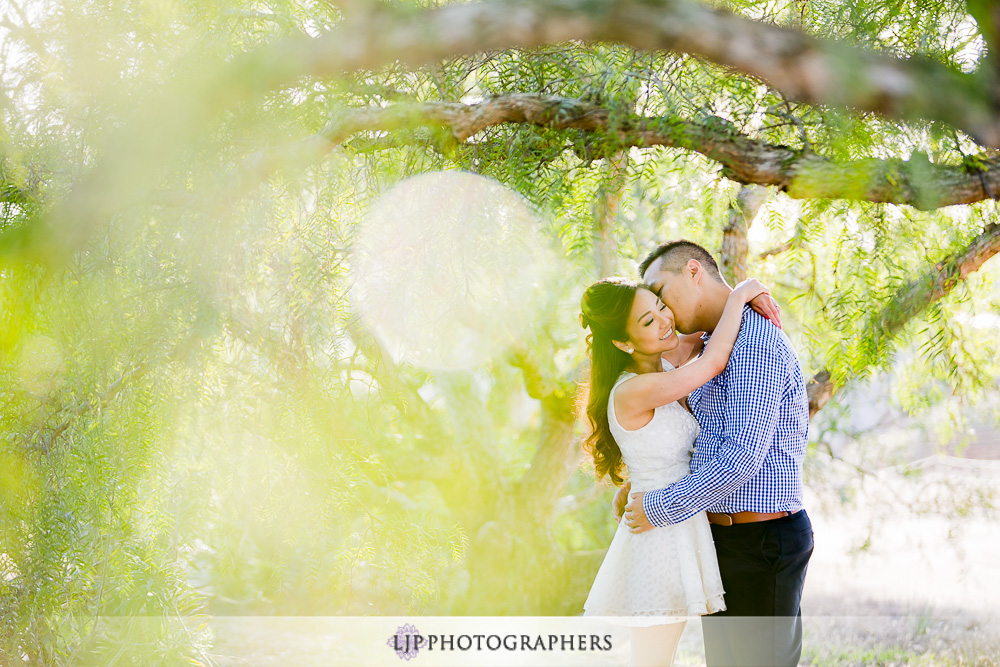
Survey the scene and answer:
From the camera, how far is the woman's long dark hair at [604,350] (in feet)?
6.52

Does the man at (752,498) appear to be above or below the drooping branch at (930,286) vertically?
below

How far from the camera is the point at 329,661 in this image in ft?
18.0

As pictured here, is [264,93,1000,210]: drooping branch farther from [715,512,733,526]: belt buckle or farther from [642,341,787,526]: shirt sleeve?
[715,512,733,526]: belt buckle

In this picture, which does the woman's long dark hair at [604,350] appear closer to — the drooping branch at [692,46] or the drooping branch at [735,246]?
the drooping branch at [692,46]

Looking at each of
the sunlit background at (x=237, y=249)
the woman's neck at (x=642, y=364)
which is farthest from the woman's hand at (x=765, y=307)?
the sunlit background at (x=237, y=249)

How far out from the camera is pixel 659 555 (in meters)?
1.91

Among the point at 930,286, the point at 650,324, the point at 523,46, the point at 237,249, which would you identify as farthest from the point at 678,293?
the point at 930,286

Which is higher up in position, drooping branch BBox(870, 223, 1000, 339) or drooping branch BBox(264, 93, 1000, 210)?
drooping branch BBox(264, 93, 1000, 210)

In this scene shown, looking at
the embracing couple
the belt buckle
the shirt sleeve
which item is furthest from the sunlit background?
the belt buckle

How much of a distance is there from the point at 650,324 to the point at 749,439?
0.41m

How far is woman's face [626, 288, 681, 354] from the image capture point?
77.7 inches

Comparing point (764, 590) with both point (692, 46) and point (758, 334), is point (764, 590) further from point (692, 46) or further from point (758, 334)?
point (692, 46)

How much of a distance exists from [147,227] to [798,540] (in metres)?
1.97

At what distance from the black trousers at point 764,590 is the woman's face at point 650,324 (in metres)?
0.50
